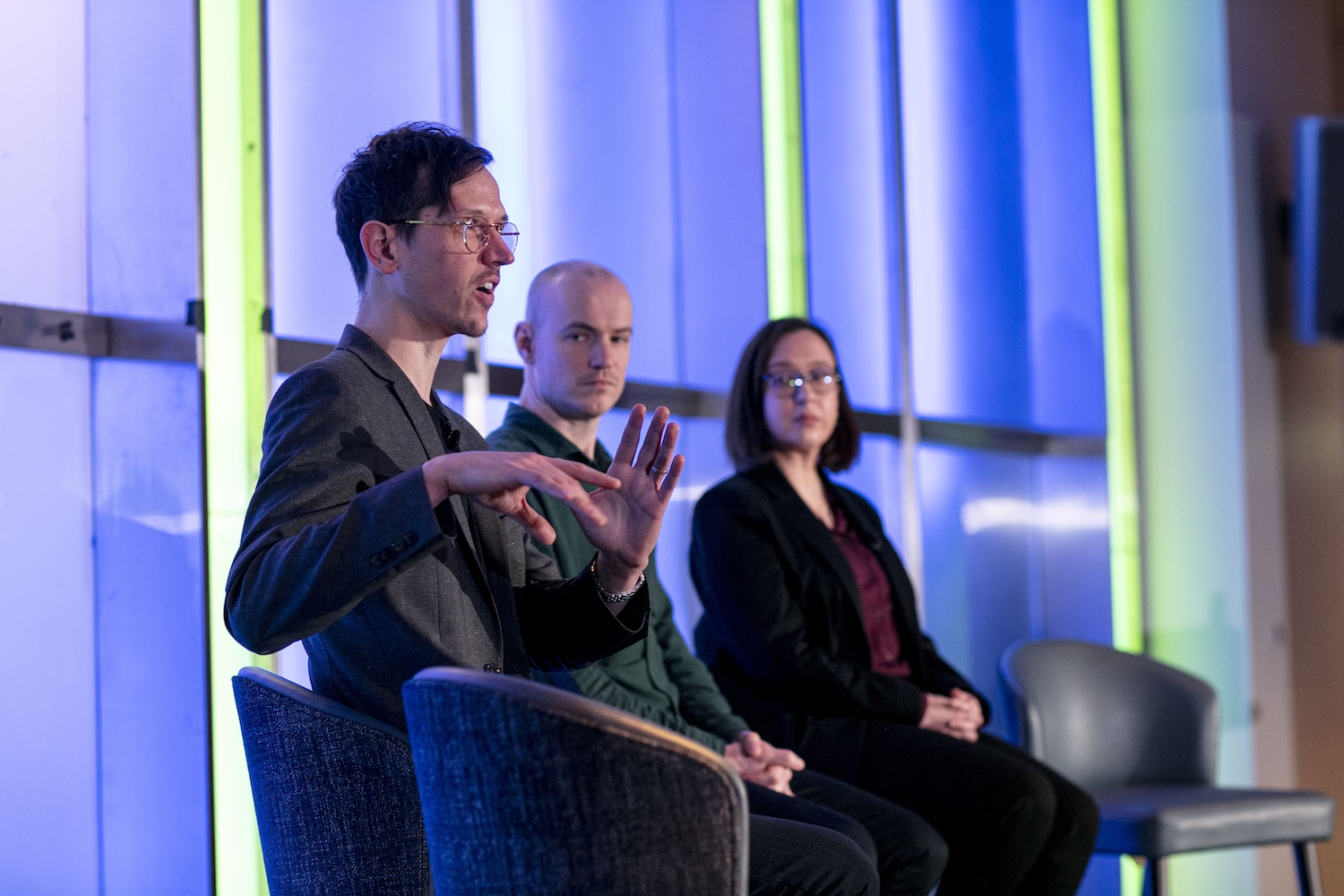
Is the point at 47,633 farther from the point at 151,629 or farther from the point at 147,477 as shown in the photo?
the point at 147,477

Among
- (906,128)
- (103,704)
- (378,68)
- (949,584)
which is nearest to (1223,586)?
(949,584)

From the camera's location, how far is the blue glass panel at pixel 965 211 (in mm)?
4680

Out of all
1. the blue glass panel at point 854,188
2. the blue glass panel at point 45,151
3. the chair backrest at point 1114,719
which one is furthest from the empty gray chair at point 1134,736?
the blue glass panel at point 45,151

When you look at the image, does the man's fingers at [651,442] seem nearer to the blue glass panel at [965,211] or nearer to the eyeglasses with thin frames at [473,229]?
the eyeglasses with thin frames at [473,229]

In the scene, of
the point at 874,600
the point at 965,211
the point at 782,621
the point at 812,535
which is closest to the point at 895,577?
the point at 874,600

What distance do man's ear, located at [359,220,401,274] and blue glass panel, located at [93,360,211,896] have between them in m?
0.78

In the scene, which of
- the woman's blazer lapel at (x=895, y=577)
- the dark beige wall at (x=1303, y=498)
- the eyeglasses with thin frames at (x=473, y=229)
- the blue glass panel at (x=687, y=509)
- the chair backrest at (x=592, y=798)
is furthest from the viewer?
the dark beige wall at (x=1303, y=498)

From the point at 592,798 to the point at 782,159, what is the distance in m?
3.04

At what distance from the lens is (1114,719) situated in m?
3.86

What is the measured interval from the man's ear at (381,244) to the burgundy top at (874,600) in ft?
5.15

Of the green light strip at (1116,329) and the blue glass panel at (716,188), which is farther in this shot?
the green light strip at (1116,329)

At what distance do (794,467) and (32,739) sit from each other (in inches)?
67.0

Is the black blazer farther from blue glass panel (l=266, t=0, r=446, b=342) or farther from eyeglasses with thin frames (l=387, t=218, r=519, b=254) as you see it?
eyeglasses with thin frames (l=387, t=218, r=519, b=254)

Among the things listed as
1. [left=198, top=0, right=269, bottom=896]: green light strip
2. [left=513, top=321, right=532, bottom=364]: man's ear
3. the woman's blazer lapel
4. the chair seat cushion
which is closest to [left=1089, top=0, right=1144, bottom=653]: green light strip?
the chair seat cushion
